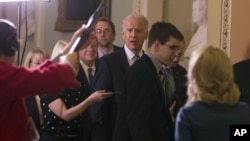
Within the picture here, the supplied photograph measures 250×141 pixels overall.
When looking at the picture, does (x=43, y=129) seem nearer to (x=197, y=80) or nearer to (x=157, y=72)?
(x=157, y=72)

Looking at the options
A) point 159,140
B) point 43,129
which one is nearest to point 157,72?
point 159,140

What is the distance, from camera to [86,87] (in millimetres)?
3068

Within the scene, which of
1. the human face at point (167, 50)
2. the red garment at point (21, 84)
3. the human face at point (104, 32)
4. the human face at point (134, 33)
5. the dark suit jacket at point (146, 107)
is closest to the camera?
the red garment at point (21, 84)

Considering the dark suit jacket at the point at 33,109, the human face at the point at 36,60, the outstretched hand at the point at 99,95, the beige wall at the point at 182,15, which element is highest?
the beige wall at the point at 182,15

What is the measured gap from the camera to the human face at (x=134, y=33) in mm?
3438

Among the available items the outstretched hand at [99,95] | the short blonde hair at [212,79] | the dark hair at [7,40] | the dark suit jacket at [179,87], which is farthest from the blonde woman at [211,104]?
the outstretched hand at [99,95]

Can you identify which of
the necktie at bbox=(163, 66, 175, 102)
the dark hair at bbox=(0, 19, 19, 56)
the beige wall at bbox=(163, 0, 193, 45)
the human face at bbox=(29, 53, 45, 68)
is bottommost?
the necktie at bbox=(163, 66, 175, 102)

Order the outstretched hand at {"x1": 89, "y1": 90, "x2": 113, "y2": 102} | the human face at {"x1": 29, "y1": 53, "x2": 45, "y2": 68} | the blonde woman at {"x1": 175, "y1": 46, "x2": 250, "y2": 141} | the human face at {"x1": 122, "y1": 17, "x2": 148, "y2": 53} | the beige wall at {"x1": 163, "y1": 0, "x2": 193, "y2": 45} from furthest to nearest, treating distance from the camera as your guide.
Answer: the beige wall at {"x1": 163, "y1": 0, "x2": 193, "y2": 45}
the human face at {"x1": 29, "y1": 53, "x2": 45, "y2": 68}
the human face at {"x1": 122, "y1": 17, "x2": 148, "y2": 53}
the outstretched hand at {"x1": 89, "y1": 90, "x2": 113, "y2": 102}
the blonde woman at {"x1": 175, "y1": 46, "x2": 250, "y2": 141}

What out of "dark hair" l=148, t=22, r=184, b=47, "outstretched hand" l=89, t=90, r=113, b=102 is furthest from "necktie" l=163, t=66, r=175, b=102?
"outstretched hand" l=89, t=90, r=113, b=102

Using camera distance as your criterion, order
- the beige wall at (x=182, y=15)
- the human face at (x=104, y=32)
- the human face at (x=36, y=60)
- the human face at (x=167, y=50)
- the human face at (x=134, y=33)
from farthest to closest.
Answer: the beige wall at (x=182, y=15) → the human face at (x=104, y=32) → the human face at (x=36, y=60) → the human face at (x=134, y=33) → the human face at (x=167, y=50)

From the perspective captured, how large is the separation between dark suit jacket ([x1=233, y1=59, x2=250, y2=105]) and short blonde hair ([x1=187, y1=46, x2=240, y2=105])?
82 centimetres

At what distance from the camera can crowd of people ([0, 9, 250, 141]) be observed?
1832mm

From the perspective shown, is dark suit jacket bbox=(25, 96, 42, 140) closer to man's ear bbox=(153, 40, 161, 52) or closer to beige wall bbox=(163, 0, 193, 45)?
man's ear bbox=(153, 40, 161, 52)

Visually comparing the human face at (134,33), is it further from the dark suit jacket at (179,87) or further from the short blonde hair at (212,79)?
the short blonde hair at (212,79)
